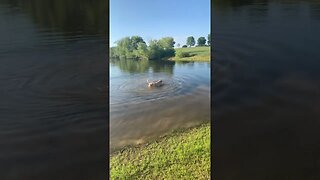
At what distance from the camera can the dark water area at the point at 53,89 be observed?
93 centimetres

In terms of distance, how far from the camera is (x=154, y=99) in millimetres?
1297

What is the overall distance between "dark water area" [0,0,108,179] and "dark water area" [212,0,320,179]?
1.50 feet

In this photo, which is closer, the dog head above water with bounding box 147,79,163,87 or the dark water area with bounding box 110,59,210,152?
the dark water area with bounding box 110,59,210,152

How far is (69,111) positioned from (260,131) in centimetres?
75

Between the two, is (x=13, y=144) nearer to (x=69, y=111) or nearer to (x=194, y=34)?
(x=69, y=111)

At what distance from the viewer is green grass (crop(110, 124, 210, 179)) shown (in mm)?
1250

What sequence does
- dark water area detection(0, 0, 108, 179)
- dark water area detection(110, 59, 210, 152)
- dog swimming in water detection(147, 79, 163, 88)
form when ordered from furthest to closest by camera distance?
dog swimming in water detection(147, 79, 163, 88), dark water area detection(110, 59, 210, 152), dark water area detection(0, 0, 108, 179)

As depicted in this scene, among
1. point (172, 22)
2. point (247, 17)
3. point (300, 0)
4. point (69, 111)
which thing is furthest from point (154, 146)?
point (300, 0)

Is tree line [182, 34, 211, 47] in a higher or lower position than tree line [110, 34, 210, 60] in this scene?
higher

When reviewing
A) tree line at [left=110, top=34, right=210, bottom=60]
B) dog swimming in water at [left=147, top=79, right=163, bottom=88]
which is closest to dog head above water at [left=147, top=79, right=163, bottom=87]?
dog swimming in water at [left=147, top=79, right=163, bottom=88]

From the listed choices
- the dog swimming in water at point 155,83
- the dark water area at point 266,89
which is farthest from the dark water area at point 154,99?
the dark water area at point 266,89

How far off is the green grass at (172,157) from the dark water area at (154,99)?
4cm

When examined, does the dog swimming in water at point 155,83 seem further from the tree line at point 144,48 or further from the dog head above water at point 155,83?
the tree line at point 144,48

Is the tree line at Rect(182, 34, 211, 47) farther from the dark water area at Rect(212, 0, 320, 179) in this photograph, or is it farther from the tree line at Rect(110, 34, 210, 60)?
the dark water area at Rect(212, 0, 320, 179)
